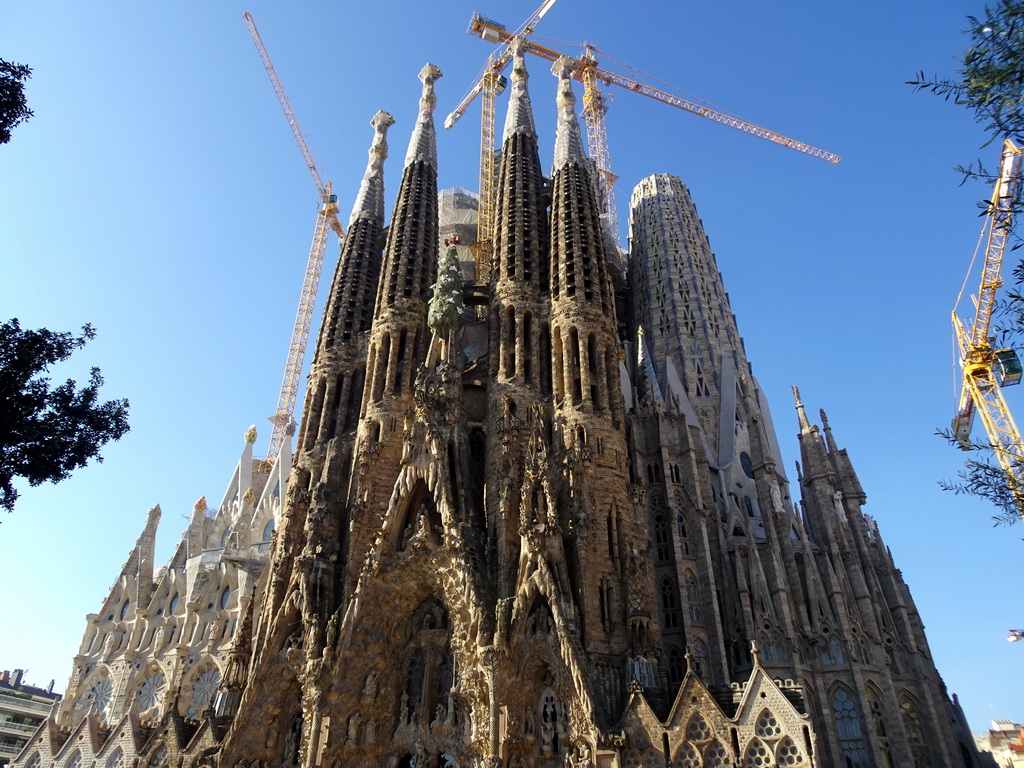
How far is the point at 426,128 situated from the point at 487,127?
1298cm

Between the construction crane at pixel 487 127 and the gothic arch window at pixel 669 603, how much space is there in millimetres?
21411

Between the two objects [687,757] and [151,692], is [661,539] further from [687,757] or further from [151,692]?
[151,692]

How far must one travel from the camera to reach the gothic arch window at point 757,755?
19.1 meters

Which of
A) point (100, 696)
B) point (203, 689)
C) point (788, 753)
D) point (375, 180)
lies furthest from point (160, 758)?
point (375, 180)

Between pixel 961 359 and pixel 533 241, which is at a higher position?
pixel 533 241

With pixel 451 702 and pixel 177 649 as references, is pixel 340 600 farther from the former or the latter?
pixel 177 649

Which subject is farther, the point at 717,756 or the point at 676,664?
the point at 676,664

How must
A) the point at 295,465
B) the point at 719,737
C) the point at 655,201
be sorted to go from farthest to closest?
the point at 655,201
the point at 295,465
the point at 719,737

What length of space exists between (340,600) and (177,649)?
14595 millimetres

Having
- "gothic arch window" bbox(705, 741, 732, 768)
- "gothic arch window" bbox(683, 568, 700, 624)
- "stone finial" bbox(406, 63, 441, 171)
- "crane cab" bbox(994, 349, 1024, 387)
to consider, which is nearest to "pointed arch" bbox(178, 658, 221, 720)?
"gothic arch window" bbox(683, 568, 700, 624)

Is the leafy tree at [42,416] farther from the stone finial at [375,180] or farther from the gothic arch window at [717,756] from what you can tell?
the stone finial at [375,180]

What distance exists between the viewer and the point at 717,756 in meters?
19.7

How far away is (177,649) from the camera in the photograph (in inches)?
1415

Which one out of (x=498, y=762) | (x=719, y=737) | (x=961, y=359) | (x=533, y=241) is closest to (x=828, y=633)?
(x=719, y=737)
